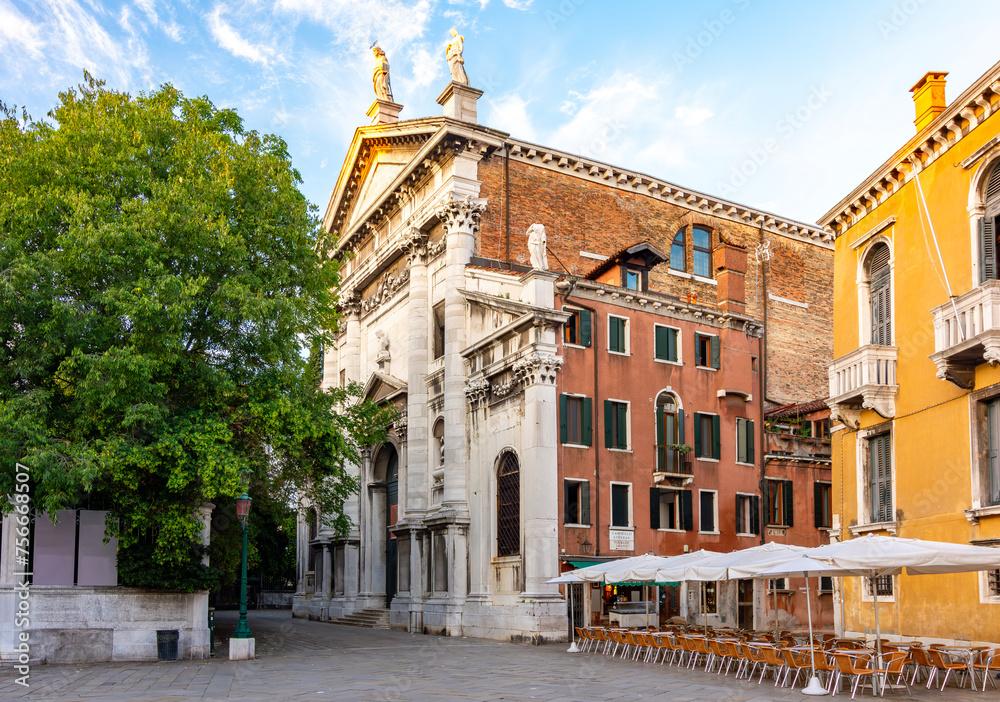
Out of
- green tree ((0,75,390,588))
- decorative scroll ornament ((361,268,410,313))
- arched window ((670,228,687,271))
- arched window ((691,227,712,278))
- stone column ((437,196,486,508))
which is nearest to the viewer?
green tree ((0,75,390,588))

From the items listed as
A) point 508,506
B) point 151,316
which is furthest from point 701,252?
point 151,316

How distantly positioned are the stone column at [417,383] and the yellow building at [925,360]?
14647mm

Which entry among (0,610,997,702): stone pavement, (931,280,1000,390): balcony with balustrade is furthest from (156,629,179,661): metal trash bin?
(931,280,1000,390): balcony with balustrade

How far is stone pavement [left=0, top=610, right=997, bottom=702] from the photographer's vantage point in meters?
14.5

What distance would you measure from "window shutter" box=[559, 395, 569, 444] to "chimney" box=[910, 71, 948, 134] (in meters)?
11.6

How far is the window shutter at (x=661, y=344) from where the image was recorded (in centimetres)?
2997

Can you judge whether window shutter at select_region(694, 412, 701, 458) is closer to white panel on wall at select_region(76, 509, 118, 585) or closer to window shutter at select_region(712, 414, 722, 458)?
window shutter at select_region(712, 414, 722, 458)

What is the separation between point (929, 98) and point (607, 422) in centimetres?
1237

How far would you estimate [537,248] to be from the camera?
2817 cm

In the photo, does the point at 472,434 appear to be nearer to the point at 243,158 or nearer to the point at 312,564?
the point at 243,158

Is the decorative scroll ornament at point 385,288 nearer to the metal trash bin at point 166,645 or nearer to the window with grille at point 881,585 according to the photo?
the metal trash bin at point 166,645

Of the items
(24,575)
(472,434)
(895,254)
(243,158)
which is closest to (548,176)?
(472,434)

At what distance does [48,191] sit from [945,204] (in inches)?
686

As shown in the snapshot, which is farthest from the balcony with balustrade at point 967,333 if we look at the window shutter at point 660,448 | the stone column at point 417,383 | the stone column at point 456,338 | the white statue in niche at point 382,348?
the white statue in niche at point 382,348
